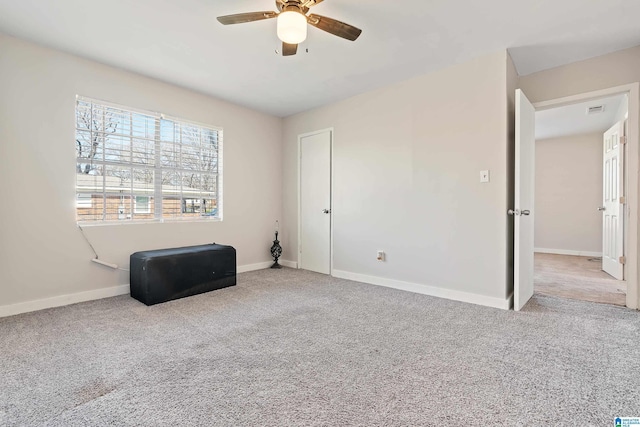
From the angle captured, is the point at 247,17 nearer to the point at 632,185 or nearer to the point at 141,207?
the point at 141,207

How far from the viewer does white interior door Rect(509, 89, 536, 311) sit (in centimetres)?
277

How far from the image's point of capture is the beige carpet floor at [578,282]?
3287 millimetres

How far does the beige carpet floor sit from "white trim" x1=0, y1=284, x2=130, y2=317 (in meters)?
4.71

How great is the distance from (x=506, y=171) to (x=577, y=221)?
475 cm

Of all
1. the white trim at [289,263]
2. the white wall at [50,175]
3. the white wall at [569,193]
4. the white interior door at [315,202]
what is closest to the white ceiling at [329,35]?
the white wall at [50,175]

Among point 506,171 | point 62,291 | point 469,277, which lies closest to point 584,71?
point 506,171

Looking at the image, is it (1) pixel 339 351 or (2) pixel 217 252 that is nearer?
(1) pixel 339 351

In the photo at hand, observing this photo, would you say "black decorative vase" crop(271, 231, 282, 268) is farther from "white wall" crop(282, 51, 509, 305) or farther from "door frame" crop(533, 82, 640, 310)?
"door frame" crop(533, 82, 640, 310)

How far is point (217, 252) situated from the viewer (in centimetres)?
360

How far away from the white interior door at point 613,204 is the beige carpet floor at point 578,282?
22 centimetres

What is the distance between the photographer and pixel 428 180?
11.2ft

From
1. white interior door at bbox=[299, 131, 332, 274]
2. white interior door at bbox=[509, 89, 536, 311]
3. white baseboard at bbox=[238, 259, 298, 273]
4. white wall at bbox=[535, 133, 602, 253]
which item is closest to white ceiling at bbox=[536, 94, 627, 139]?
white wall at bbox=[535, 133, 602, 253]

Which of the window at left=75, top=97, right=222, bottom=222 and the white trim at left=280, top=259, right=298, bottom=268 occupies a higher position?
the window at left=75, top=97, right=222, bottom=222

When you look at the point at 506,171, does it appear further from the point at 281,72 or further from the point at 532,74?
the point at 281,72
